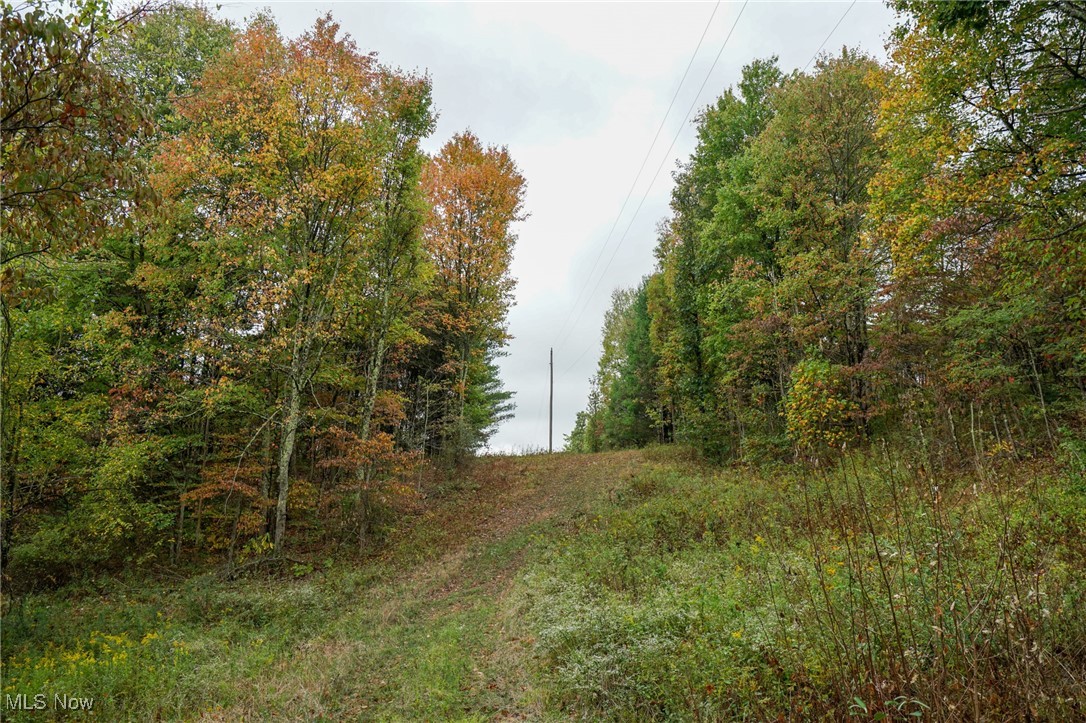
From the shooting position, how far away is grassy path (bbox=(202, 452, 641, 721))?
17.6 feet

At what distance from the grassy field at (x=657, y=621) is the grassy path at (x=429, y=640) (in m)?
0.05

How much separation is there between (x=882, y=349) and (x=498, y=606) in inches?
448

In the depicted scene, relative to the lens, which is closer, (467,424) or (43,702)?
(43,702)

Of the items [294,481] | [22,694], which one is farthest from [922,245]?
[294,481]

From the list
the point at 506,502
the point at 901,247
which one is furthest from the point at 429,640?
the point at 901,247

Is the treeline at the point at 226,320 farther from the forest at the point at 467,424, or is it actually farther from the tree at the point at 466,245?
the tree at the point at 466,245

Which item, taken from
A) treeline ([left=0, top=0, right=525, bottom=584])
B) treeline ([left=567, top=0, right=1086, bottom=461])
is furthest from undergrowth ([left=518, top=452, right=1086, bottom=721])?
Answer: treeline ([left=0, top=0, right=525, bottom=584])

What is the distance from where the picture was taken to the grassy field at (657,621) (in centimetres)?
291

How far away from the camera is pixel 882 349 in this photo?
12586 millimetres

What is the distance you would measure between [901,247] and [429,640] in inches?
447

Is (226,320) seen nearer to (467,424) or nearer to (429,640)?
(429,640)

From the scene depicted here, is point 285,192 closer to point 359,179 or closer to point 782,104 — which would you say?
point 359,179

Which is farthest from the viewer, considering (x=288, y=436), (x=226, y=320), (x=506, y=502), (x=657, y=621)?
(x=506, y=502)

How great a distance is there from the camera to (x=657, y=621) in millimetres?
5324
